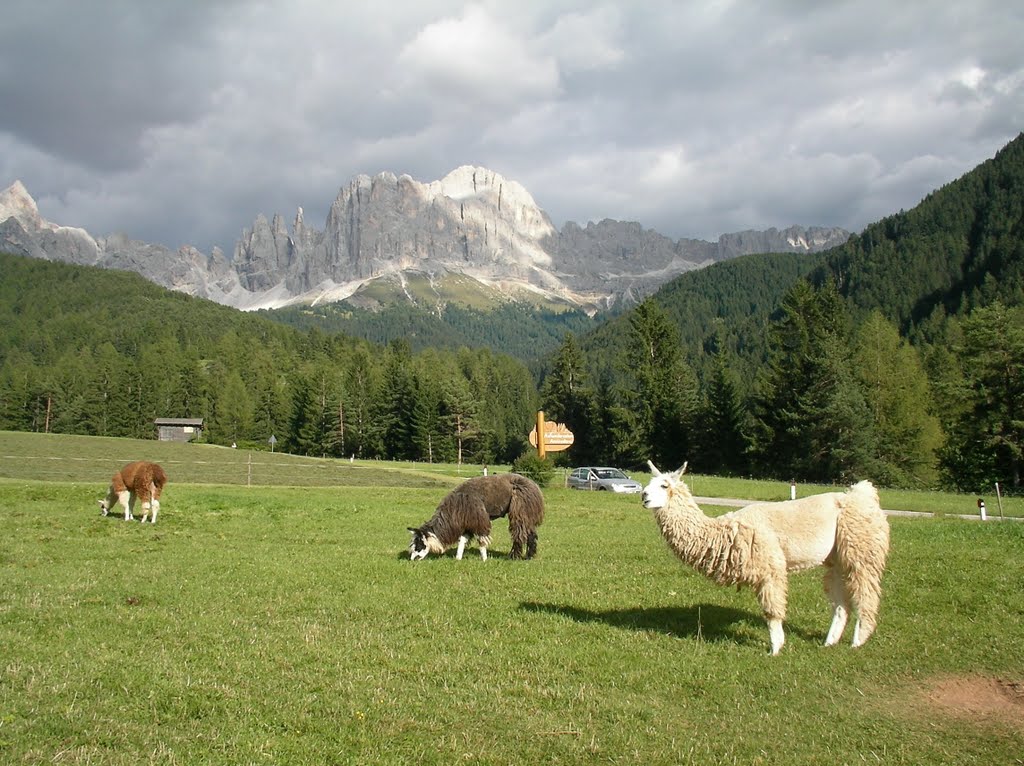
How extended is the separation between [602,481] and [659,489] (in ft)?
106

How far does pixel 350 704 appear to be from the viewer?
20.3 feet

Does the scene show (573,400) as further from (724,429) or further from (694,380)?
(724,429)

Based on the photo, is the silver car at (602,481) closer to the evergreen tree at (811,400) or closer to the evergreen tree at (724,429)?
the evergreen tree at (811,400)

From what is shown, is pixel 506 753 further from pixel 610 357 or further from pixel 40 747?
pixel 610 357

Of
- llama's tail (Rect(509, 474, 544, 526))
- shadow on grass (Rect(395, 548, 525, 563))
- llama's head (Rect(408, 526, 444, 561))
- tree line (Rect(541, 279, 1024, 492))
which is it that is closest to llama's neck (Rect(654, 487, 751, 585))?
llama's tail (Rect(509, 474, 544, 526))

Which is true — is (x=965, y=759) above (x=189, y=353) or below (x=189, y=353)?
below

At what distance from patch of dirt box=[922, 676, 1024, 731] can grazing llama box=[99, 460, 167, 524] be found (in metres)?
19.3

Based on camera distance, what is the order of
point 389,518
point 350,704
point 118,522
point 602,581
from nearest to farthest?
point 350,704, point 602,581, point 118,522, point 389,518

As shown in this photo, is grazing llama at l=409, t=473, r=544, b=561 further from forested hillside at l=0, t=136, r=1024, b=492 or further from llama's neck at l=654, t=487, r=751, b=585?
forested hillside at l=0, t=136, r=1024, b=492

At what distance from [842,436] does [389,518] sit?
4010 centimetres

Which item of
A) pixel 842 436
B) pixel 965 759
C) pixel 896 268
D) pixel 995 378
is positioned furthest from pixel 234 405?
pixel 896 268

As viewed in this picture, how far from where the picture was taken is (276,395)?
11694 cm

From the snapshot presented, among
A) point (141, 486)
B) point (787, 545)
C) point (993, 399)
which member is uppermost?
point (993, 399)

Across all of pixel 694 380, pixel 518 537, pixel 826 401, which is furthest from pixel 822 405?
pixel 518 537
